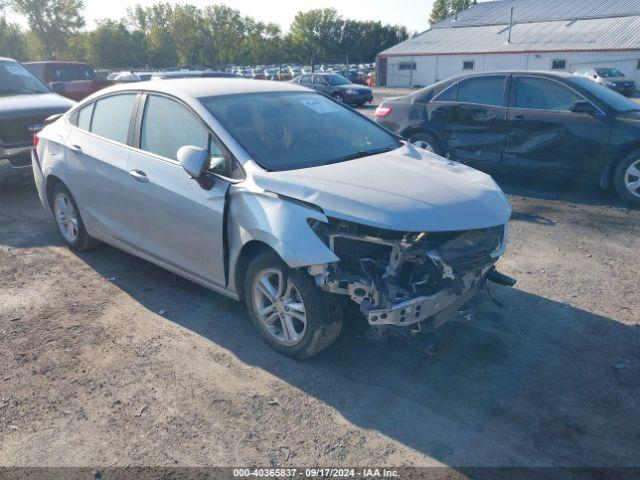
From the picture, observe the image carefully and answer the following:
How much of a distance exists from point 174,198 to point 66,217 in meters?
2.23

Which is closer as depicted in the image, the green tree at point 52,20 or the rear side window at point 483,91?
the rear side window at point 483,91

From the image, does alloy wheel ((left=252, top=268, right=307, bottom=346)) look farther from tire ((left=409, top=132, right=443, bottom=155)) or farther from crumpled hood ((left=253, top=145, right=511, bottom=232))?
tire ((left=409, top=132, right=443, bottom=155))

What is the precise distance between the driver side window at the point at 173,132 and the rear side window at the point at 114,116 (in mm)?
282

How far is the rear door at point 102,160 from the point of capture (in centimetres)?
474

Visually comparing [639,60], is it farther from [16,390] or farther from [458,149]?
[16,390]

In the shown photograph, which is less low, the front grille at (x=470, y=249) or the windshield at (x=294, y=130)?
the windshield at (x=294, y=130)

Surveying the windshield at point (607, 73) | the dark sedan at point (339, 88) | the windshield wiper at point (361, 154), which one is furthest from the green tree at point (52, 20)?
the windshield wiper at point (361, 154)

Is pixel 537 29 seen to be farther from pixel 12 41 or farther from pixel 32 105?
pixel 12 41

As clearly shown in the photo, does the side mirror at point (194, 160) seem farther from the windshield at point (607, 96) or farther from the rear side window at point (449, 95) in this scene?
→ the windshield at point (607, 96)

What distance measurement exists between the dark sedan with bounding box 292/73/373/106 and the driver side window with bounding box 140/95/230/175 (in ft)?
73.1

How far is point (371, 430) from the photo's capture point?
3109mm

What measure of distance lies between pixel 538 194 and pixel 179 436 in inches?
251

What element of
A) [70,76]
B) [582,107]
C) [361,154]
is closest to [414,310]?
[361,154]

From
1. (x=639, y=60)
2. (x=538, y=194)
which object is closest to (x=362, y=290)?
(x=538, y=194)
